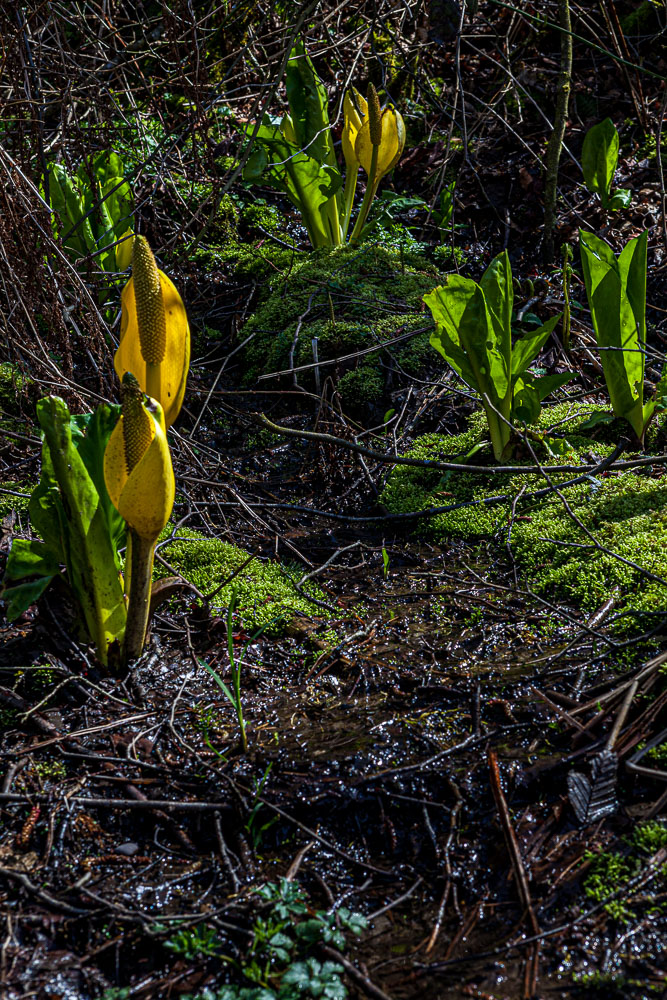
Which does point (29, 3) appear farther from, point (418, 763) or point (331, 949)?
point (331, 949)

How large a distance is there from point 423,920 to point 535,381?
71.3 inches

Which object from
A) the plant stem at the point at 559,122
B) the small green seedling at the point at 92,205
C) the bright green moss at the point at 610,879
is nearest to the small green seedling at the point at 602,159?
the plant stem at the point at 559,122

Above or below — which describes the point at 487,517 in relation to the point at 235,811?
below

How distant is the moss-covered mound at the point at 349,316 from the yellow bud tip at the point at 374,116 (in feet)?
1.73

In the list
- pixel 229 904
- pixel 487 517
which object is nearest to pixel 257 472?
pixel 487 517

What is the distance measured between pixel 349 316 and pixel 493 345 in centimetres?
121

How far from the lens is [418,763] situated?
159 cm

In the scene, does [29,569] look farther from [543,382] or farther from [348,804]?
[543,382]

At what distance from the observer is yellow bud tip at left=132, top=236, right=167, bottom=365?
5.13 feet

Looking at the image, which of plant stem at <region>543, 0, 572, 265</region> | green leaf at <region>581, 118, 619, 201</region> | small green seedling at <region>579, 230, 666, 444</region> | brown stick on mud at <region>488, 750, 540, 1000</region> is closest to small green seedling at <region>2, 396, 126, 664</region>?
brown stick on mud at <region>488, 750, 540, 1000</region>

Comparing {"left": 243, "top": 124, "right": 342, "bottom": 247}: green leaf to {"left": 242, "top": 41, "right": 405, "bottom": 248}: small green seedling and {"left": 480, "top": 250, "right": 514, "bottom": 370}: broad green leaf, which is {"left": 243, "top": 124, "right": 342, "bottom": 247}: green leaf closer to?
{"left": 242, "top": 41, "right": 405, "bottom": 248}: small green seedling

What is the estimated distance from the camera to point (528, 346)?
260 cm

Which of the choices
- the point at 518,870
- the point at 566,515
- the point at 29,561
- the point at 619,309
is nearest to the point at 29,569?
the point at 29,561

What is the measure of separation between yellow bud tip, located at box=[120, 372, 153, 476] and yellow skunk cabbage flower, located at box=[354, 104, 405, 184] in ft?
9.29
